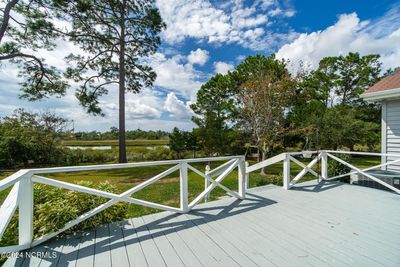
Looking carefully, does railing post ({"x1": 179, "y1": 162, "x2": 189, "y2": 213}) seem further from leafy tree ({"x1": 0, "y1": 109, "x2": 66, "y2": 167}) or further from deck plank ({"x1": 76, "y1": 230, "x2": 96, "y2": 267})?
leafy tree ({"x1": 0, "y1": 109, "x2": 66, "y2": 167})

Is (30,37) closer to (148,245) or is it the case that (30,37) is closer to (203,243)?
(148,245)

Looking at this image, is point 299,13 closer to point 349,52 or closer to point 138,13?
point 138,13

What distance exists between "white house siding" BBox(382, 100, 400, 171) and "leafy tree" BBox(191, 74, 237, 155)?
315 inches

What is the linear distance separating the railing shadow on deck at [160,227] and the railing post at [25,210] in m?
0.17

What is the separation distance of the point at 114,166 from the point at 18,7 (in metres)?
11.7

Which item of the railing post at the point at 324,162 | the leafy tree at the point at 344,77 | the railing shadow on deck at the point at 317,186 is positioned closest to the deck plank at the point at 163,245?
the railing shadow on deck at the point at 317,186

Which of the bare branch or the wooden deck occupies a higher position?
the bare branch

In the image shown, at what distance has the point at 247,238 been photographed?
2480 millimetres

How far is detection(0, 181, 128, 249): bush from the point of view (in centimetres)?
239

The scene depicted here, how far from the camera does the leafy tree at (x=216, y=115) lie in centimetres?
1334

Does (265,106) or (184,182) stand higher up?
(265,106)

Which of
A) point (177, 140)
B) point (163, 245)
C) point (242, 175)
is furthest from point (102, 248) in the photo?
point (177, 140)

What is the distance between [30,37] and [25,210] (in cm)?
1167

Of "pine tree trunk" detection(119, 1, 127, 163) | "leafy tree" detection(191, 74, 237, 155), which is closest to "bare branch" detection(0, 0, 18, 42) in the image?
"pine tree trunk" detection(119, 1, 127, 163)
